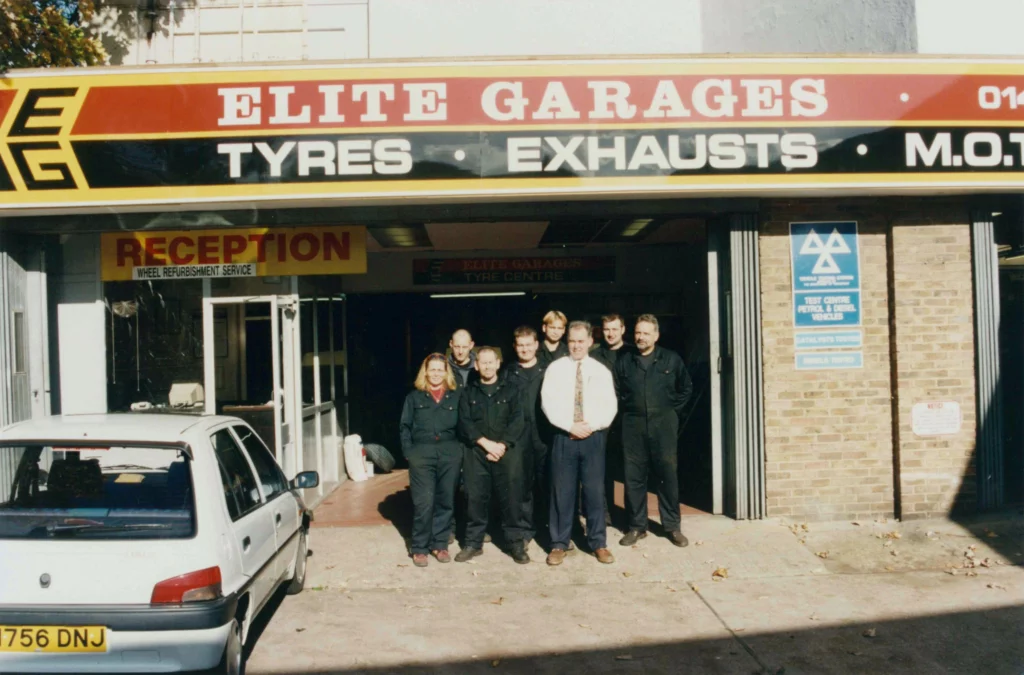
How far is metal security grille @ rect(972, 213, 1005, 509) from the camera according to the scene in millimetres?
7699

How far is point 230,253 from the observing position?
8.28 meters

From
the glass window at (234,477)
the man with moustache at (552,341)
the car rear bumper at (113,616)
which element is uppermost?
the man with moustache at (552,341)

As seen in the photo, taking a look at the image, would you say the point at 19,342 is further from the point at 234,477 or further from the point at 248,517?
the point at 248,517

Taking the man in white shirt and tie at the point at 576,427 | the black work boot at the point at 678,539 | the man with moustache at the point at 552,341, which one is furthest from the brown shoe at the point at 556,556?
the man with moustache at the point at 552,341

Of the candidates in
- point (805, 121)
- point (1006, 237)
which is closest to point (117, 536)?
point (805, 121)

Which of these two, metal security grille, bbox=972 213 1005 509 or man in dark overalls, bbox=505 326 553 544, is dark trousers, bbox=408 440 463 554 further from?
metal security grille, bbox=972 213 1005 509

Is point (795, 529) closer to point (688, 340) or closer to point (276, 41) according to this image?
point (688, 340)

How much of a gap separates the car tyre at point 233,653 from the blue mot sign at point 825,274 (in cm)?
553

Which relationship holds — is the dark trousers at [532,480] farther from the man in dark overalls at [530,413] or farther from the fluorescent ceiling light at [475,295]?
the fluorescent ceiling light at [475,295]

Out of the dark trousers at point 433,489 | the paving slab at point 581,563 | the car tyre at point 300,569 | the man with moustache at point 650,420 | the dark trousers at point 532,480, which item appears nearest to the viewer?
the car tyre at point 300,569

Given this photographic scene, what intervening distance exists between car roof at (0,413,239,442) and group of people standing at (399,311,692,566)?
233 cm

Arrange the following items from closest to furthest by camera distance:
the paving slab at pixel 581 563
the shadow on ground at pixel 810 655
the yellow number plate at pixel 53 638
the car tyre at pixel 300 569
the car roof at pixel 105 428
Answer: the yellow number plate at pixel 53 638 < the car roof at pixel 105 428 < the shadow on ground at pixel 810 655 < the car tyre at pixel 300 569 < the paving slab at pixel 581 563

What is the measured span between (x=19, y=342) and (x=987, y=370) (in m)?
9.01

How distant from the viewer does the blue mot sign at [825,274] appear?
7723 mm
